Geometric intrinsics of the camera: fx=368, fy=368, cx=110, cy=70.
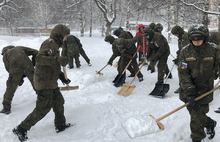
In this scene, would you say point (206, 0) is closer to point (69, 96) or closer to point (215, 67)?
point (69, 96)

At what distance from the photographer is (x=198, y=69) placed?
5219 mm

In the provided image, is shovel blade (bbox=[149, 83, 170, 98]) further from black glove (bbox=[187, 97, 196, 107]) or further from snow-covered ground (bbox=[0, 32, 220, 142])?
black glove (bbox=[187, 97, 196, 107])

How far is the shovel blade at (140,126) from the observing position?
6.19 m

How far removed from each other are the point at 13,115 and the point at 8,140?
1654 millimetres

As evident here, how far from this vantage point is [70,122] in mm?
7242

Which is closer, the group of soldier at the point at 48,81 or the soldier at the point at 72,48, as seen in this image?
the group of soldier at the point at 48,81

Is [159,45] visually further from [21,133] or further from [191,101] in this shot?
[21,133]

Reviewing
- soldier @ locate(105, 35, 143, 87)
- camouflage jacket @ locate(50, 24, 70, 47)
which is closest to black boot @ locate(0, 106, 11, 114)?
camouflage jacket @ locate(50, 24, 70, 47)

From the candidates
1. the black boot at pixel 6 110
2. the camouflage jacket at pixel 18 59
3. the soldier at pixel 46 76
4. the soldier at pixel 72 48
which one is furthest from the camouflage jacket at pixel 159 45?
the soldier at pixel 72 48

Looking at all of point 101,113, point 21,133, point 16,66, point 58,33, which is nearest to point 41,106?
point 21,133

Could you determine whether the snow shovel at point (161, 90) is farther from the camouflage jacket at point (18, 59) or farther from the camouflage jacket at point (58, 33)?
the camouflage jacket at point (58, 33)

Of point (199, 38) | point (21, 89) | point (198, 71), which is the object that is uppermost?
point (199, 38)

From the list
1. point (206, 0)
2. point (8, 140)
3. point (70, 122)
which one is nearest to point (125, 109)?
point (70, 122)

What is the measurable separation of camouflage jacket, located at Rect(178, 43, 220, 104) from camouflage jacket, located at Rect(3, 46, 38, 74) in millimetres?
3823
